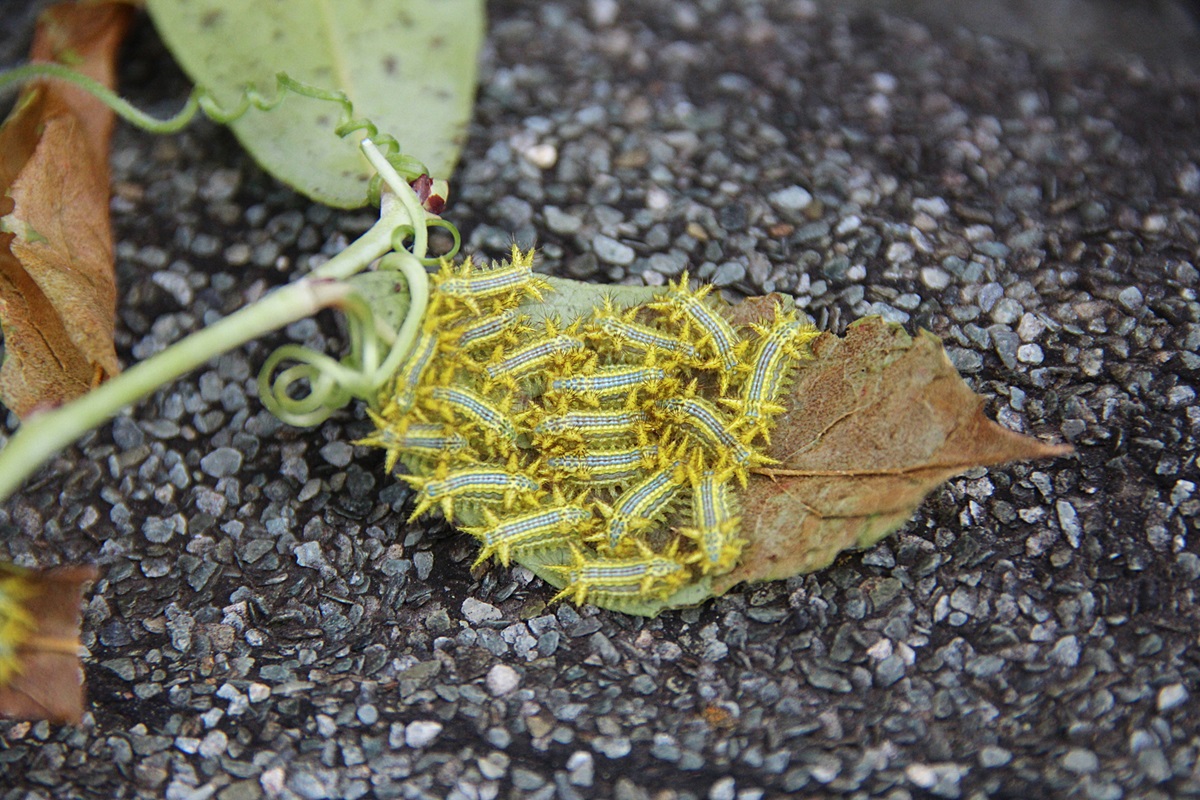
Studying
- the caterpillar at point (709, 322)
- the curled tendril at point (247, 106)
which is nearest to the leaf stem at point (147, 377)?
the curled tendril at point (247, 106)

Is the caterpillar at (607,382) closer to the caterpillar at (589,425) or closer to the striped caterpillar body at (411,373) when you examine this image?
the caterpillar at (589,425)

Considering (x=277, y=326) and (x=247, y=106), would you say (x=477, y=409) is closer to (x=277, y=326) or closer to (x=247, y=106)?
(x=277, y=326)

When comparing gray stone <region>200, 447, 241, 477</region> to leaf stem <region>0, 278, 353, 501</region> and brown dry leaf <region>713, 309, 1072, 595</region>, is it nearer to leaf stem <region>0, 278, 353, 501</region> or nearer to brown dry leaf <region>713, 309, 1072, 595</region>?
leaf stem <region>0, 278, 353, 501</region>

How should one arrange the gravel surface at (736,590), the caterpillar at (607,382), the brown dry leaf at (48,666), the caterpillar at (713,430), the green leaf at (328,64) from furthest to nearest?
the green leaf at (328,64) → the caterpillar at (607,382) → the caterpillar at (713,430) → the gravel surface at (736,590) → the brown dry leaf at (48,666)

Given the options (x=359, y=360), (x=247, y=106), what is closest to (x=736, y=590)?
(x=359, y=360)

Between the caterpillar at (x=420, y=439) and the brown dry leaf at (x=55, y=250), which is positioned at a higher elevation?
the brown dry leaf at (x=55, y=250)

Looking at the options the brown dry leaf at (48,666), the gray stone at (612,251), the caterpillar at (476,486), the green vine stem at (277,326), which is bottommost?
the brown dry leaf at (48,666)

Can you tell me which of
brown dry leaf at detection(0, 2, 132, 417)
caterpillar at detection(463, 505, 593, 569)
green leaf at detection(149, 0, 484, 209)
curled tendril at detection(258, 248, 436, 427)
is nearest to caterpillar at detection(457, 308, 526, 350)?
curled tendril at detection(258, 248, 436, 427)
